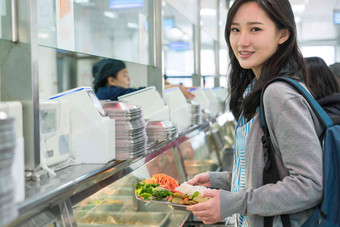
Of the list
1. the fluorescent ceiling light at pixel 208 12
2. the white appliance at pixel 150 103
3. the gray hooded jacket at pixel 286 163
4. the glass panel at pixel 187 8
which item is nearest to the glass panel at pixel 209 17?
the fluorescent ceiling light at pixel 208 12

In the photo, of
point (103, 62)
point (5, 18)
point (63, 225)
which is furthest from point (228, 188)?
point (103, 62)

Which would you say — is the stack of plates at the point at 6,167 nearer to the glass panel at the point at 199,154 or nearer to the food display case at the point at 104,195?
the food display case at the point at 104,195

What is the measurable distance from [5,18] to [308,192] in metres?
1.39

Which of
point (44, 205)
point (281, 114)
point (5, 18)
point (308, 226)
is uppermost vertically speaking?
point (5, 18)

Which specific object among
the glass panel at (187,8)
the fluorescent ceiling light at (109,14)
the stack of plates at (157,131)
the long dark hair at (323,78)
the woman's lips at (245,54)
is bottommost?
the stack of plates at (157,131)

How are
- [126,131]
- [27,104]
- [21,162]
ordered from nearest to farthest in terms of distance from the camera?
[21,162] < [27,104] < [126,131]

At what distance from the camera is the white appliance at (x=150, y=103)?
302 centimetres

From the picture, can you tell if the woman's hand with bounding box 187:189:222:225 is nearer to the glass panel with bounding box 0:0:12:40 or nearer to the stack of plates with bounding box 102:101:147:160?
the stack of plates with bounding box 102:101:147:160

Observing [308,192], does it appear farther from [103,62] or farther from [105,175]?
[103,62]

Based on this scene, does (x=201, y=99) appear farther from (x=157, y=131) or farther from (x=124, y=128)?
(x=124, y=128)

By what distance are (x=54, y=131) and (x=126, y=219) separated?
0.71 m

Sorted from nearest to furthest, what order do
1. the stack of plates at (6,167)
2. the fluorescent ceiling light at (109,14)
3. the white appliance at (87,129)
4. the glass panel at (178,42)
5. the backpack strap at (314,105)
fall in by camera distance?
the stack of plates at (6,167) → the backpack strap at (314,105) → the white appliance at (87,129) → the fluorescent ceiling light at (109,14) → the glass panel at (178,42)

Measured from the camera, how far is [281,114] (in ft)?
4.88

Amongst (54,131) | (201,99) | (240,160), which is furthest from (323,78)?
(201,99)
